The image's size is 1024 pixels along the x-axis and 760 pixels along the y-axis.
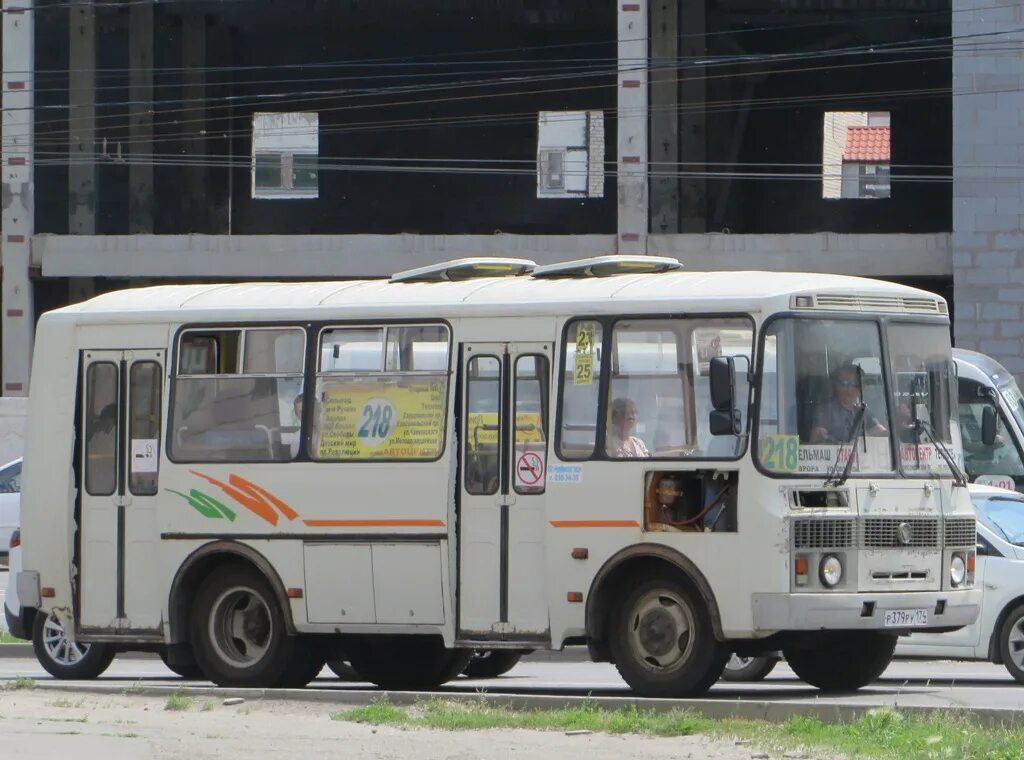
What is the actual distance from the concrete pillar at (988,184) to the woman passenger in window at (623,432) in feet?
82.9

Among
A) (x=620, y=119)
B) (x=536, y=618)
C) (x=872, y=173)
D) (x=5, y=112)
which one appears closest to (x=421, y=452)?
(x=536, y=618)

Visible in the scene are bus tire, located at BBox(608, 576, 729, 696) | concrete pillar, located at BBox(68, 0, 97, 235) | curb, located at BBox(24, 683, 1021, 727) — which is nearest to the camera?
curb, located at BBox(24, 683, 1021, 727)

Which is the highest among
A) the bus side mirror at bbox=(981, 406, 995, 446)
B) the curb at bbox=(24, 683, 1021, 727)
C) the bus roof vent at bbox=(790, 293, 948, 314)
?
the bus roof vent at bbox=(790, 293, 948, 314)

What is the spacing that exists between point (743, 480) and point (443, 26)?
3898 centimetres

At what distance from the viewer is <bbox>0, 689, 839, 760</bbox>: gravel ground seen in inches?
392

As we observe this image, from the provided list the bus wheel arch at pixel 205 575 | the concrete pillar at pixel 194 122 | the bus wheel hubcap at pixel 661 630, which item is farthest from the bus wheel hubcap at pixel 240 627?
the concrete pillar at pixel 194 122

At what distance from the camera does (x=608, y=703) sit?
38.5 feet

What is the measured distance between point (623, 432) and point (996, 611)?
4.26 metres

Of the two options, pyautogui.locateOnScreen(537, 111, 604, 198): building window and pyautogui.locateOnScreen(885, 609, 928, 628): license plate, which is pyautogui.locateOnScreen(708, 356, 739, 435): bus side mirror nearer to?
pyautogui.locateOnScreen(885, 609, 928, 628): license plate

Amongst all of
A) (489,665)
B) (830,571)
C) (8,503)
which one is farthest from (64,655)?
(8,503)

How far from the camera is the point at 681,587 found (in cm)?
1287

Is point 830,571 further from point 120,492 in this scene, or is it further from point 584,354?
point 120,492

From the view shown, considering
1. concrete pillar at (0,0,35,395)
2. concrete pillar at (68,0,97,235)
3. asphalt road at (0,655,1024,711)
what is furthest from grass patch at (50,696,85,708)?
concrete pillar at (68,0,97,235)

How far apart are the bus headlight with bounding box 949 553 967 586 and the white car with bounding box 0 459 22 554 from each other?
18764 mm
